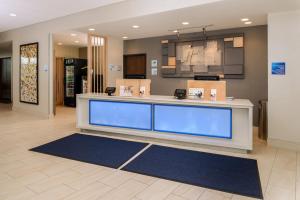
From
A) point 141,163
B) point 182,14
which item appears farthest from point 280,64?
point 141,163

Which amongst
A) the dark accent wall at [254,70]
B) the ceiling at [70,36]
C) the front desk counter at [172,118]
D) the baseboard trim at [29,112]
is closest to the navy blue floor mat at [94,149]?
the front desk counter at [172,118]

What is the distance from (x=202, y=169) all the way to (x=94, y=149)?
1.98 m

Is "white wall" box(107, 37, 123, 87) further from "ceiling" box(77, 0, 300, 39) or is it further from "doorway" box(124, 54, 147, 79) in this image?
"ceiling" box(77, 0, 300, 39)

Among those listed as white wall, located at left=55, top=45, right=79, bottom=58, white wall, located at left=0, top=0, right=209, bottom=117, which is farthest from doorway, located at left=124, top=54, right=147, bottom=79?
white wall, located at left=55, top=45, right=79, bottom=58

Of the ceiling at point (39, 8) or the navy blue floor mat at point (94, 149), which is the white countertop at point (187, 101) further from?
the ceiling at point (39, 8)

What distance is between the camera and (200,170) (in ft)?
10.9

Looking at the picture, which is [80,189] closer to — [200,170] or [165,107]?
[200,170]

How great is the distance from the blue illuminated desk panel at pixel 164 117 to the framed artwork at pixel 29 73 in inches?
140

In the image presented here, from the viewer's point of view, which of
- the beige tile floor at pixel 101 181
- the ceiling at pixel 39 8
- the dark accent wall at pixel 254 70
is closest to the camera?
the beige tile floor at pixel 101 181

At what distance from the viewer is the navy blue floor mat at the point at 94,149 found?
3.75 m

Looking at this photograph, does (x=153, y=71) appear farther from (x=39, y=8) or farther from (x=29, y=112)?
(x=29, y=112)

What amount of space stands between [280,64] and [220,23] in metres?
1.93

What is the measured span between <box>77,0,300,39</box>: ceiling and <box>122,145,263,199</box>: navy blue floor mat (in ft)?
9.12

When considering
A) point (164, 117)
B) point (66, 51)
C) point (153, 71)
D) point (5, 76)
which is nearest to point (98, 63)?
point (153, 71)
